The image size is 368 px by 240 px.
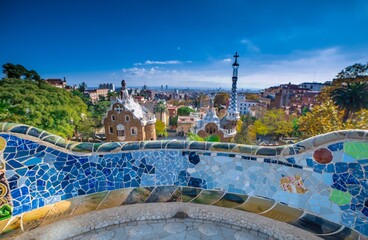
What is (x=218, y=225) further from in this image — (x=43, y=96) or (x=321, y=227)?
(x=43, y=96)

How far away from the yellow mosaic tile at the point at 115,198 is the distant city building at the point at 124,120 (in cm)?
1475

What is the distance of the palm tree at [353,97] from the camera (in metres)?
13.9

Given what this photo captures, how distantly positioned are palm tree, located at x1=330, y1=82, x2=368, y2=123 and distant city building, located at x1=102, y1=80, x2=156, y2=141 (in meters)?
15.8

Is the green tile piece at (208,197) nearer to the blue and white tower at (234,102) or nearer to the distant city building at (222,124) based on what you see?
the distant city building at (222,124)

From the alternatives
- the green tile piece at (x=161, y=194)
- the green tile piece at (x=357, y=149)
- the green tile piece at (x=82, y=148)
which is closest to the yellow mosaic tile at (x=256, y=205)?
the green tile piece at (x=161, y=194)

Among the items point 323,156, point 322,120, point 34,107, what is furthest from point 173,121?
point 323,156

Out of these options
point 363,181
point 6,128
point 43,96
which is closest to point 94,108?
point 43,96

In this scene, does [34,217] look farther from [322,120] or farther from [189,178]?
[322,120]

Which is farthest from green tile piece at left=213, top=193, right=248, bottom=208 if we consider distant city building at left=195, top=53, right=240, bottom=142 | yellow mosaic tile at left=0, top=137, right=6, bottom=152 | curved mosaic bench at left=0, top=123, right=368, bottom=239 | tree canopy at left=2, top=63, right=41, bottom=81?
tree canopy at left=2, top=63, right=41, bottom=81

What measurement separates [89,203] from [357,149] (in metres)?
3.87

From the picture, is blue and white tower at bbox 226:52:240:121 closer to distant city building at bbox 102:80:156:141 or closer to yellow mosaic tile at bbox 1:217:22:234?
distant city building at bbox 102:80:156:141

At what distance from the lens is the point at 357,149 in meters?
2.52

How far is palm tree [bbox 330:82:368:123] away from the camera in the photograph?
45.6 feet

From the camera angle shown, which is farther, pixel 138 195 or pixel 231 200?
pixel 138 195
